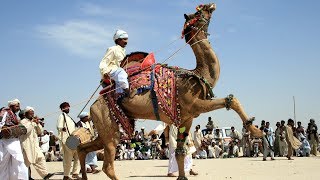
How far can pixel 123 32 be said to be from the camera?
9.27 meters

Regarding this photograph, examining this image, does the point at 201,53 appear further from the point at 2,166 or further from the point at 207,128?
the point at 207,128

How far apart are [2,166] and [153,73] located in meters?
3.35

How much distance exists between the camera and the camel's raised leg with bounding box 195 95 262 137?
805 cm

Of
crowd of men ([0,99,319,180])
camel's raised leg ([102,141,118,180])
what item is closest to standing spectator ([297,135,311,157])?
crowd of men ([0,99,319,180])

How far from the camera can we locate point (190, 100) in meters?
8.48

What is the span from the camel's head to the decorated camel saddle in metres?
0.74

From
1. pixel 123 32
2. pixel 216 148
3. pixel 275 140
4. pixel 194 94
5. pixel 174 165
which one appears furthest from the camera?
pixel 216 148

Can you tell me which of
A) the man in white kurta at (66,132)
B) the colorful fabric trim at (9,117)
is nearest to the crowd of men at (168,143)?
the man in white kurta at (66,132)

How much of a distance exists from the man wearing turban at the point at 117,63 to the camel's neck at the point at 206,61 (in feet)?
4.43

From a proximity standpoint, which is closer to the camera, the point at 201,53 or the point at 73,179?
the point at 201,53

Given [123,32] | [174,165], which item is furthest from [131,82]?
[174,165]

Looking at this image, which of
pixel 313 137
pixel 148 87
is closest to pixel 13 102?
pixel 148 87

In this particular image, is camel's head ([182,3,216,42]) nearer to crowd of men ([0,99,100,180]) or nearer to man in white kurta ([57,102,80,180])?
crowd of men ([0,99,100,180])

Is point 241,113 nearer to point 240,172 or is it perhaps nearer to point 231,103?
point 231,103
